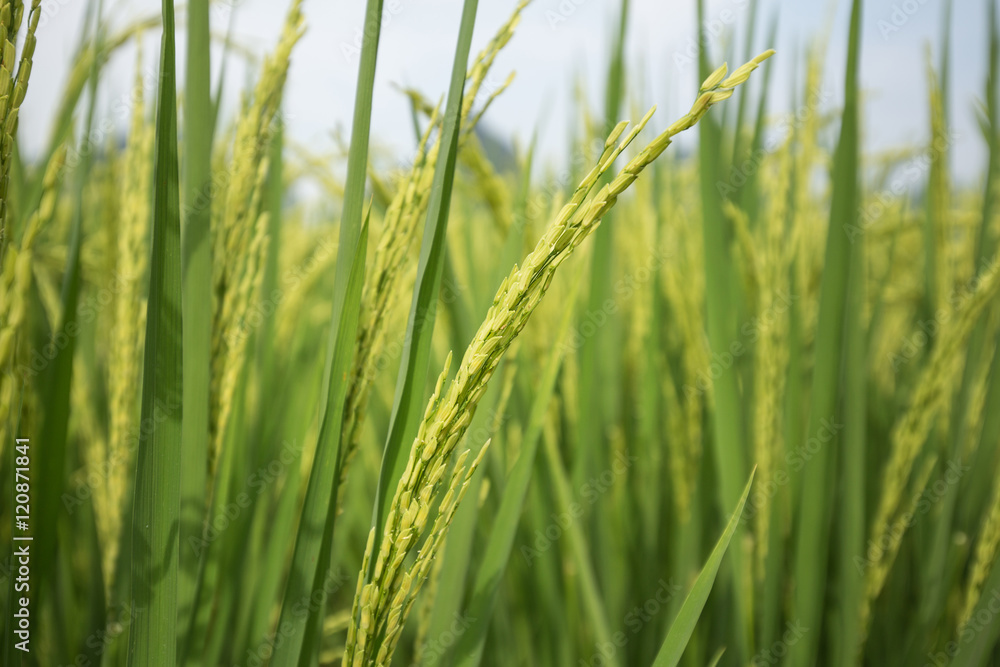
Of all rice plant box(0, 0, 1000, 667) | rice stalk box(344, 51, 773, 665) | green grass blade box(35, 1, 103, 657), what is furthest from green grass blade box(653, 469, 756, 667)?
green grass blade box(35, 1, 103, 657)

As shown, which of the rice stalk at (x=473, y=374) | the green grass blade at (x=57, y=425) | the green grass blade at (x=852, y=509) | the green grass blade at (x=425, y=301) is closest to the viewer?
the rice stalk at (x=473, y=374)

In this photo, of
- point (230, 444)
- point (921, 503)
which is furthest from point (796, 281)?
point (230, 444)

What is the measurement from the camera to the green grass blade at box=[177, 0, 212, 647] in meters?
0.47

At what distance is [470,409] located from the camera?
0.35 meters

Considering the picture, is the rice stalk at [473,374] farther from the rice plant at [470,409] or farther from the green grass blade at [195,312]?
the green grass blade at [195,312]

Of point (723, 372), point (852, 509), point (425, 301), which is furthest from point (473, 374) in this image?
point (852, 509)

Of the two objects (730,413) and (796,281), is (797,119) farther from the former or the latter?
(730,413)

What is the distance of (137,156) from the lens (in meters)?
0.72

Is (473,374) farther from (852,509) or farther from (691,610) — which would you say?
(852,509)

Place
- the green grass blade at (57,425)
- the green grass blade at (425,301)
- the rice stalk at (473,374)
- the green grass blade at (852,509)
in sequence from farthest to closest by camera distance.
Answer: the green grass blade at (852,509) → the green grass blade at (57,425) → the green grass blade at (425,301) → the rice stalk at (473,374)

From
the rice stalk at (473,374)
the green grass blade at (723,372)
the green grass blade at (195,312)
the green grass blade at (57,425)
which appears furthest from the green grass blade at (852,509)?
the green grass blade at (57,425)

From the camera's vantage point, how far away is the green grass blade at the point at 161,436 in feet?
1.29

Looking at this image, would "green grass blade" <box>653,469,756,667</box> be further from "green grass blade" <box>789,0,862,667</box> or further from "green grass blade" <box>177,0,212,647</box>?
"green grass blade" <box>177,0,212,647</box>

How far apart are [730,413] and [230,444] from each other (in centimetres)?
56
